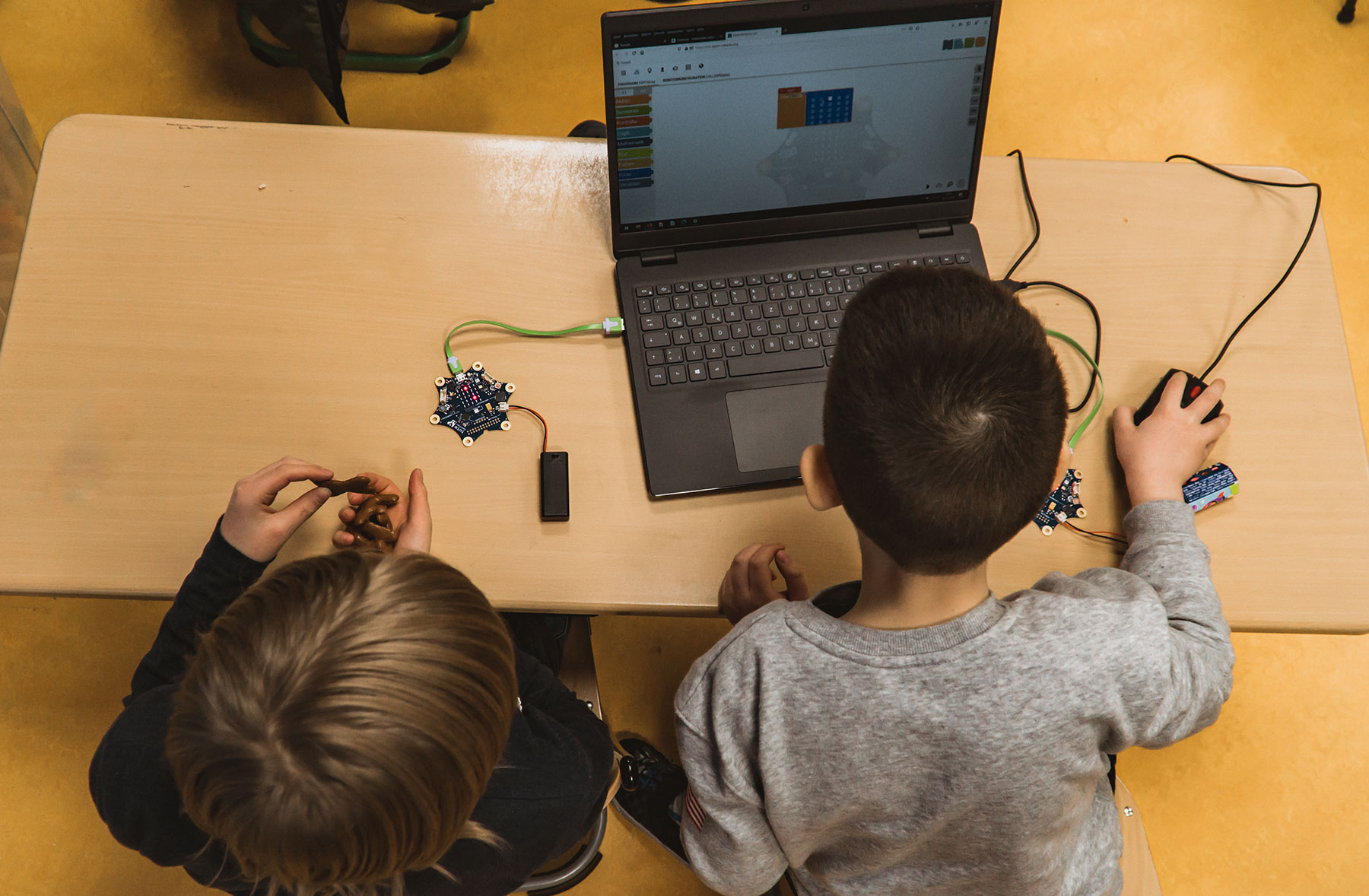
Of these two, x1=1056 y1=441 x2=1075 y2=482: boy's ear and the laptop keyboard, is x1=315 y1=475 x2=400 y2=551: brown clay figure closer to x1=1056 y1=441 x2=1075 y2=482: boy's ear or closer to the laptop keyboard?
the laptop keyboard

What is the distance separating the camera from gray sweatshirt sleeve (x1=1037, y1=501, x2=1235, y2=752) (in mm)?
768

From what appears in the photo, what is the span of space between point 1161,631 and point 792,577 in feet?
1.09

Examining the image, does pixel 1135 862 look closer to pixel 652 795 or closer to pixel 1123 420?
Result: pixel 1123 420

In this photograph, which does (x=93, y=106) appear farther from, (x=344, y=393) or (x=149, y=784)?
(x=149, y=784)

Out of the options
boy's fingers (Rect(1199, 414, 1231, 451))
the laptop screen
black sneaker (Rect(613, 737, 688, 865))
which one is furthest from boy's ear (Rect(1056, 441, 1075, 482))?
black sneaker (Rect(613, 737, 688, 865))

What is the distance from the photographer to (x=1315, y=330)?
1.02 meters

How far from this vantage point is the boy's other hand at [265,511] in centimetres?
84

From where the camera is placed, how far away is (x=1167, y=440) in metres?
0.93

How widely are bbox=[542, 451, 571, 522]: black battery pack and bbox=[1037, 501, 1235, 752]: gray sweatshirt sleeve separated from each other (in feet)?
1.57

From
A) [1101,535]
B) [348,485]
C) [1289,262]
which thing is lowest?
[1101,535]

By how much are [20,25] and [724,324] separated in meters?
1.84

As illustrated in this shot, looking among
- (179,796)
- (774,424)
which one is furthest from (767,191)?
(179,796)

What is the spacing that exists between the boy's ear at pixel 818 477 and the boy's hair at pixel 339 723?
12.4 inches

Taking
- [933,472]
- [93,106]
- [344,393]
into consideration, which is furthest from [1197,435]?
[93,106]
